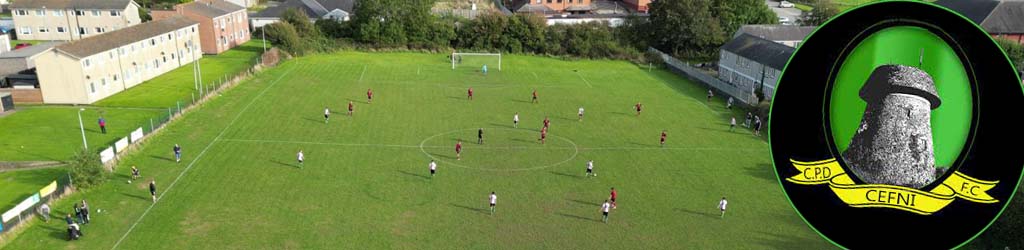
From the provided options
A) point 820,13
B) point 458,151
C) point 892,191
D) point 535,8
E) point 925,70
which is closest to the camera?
point 925,70

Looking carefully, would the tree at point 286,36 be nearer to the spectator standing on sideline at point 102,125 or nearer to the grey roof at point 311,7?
the grey roof at point 311,7

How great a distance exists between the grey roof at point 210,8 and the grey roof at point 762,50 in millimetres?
50701

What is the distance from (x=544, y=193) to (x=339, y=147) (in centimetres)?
1264

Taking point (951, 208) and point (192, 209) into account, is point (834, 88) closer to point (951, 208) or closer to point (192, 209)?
point (951, 208)

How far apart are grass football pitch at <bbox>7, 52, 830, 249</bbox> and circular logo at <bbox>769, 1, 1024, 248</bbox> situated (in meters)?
17.2

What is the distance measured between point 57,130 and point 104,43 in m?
11.9

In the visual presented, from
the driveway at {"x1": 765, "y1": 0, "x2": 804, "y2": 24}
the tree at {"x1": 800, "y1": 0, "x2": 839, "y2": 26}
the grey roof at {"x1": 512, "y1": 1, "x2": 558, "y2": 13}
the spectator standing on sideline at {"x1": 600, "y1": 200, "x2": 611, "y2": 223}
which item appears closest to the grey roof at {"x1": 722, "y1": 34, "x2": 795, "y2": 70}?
the tree at {"x1": 800, "y1": 0, "x2": 839, "y2": 26}

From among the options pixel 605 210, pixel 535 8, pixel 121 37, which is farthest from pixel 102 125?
pixel 535 8

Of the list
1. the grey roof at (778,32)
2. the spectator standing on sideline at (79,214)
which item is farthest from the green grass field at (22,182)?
the grey roof at (778,32)

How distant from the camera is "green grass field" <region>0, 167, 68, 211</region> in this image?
28000 millimetres

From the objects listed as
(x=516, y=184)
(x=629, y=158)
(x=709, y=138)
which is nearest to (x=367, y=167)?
(x=516, y=184)

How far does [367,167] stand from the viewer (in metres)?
32.8

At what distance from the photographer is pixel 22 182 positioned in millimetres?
29906

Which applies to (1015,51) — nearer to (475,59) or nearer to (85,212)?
(475,59)
